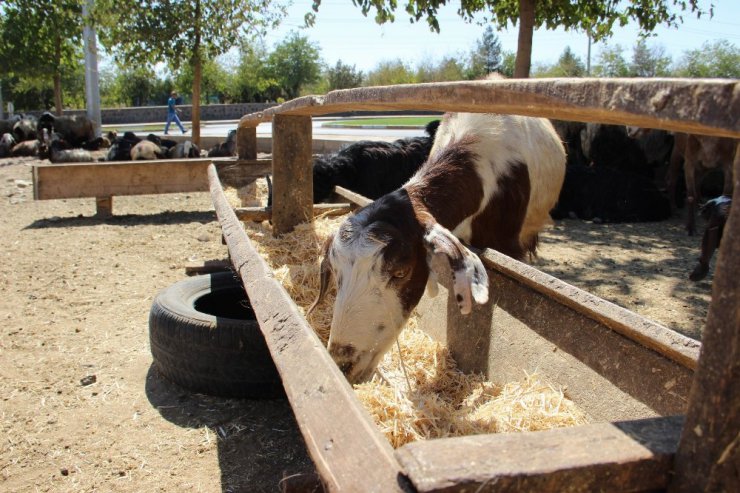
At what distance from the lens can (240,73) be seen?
69.1 m

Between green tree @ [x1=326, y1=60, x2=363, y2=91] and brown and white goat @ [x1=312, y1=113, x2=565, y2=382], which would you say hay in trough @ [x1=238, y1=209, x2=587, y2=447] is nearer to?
brown and white goat @ [x1=312, y1=113, x2=565, y2=382]

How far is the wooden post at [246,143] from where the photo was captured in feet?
29.3

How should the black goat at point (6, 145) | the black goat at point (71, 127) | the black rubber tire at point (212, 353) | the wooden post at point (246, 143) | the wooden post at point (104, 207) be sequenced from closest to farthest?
the black rubber tire at point (212, 353) < the wooden post at point (246, 143) < the wooden post at point (104, 207) < the black goat at point (6, 145) < the black goat at point (71, 127)

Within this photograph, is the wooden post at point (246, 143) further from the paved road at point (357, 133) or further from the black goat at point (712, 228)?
the paved road at point (357, 133)

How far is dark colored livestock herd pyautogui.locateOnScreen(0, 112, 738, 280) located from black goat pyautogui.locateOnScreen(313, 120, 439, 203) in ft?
0.04

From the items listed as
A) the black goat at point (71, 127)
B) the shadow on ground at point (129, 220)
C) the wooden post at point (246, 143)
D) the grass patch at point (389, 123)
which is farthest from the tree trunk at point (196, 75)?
the grass patch at point (389, 123)

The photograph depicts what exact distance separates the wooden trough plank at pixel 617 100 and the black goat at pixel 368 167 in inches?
218

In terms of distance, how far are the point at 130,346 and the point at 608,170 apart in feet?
29.4

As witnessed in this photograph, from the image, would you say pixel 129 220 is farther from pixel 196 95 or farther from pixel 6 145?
pixel 6 145

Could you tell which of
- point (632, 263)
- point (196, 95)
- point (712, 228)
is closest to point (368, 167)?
point (632, 263)

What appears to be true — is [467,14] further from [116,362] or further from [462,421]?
[462,421]

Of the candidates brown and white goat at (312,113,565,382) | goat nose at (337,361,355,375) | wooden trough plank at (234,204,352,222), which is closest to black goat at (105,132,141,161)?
wooden trough plank at (234,204,352,222)

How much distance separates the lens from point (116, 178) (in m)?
10.6

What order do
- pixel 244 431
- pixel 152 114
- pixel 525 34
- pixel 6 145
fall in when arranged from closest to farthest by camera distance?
1. pixel 244 431
2. pixel 525 34
3. pixel 6 145
4. pixel 152 114
